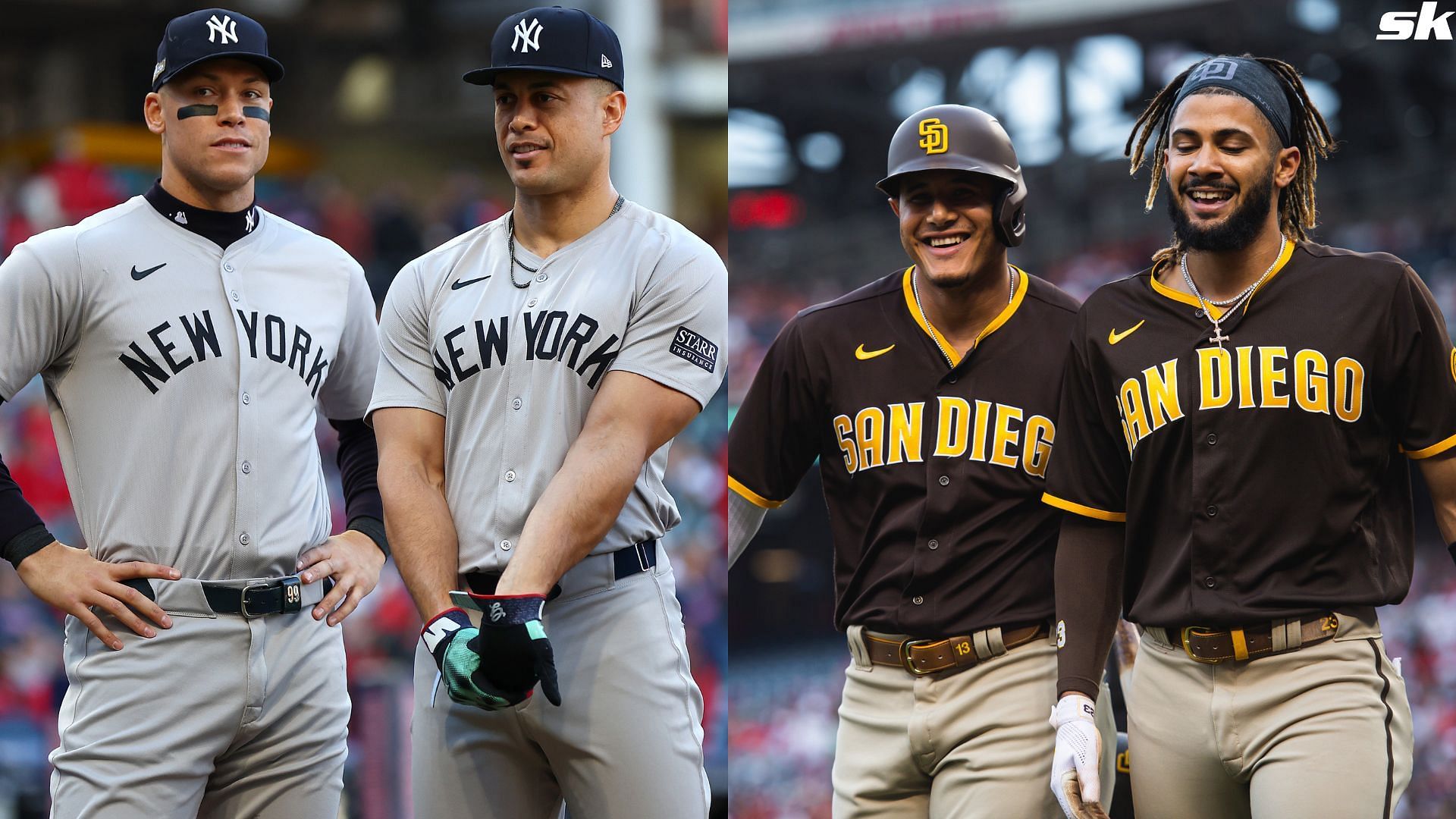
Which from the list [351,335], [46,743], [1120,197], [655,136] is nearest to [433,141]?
[655,136]

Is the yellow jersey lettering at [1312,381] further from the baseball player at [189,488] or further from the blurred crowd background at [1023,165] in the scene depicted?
the blurred crowd background at [1023,165]

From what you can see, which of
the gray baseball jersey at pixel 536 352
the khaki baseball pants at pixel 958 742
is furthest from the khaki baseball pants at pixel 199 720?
the khaki baseball pants at pixel 958 742

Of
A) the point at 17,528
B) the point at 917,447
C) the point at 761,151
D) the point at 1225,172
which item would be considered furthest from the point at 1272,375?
the point at 761,151

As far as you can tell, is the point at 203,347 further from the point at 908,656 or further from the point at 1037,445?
the point at 1037,445

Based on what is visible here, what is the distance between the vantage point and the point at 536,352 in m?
2.90

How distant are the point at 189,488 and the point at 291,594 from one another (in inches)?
12.2

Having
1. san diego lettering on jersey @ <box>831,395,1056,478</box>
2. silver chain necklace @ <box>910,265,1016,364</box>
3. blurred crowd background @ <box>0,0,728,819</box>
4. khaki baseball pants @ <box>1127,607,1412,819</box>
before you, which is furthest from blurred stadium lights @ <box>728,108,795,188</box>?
khaki baseball pants @ <box>1127,607,1412,819</box>

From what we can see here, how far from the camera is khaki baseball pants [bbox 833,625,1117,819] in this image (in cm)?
318

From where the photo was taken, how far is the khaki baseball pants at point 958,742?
318 centimetres

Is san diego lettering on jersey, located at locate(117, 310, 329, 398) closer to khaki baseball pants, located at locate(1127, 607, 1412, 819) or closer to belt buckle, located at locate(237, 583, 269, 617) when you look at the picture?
belt buckle, located at locate(237, 583, 269, 617)

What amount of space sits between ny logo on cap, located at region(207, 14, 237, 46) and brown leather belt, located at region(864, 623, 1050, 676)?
1997 millimetres

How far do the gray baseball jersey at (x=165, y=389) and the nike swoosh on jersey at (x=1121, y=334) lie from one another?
5.83 feet

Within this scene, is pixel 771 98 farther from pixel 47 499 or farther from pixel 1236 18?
pixel 47 499

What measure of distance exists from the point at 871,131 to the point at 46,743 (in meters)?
17.9
